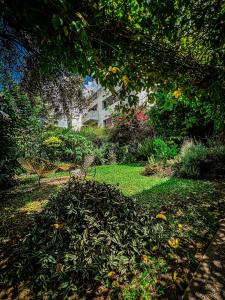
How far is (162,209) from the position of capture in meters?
4.08

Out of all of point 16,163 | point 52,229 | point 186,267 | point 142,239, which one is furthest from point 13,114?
point 186,267

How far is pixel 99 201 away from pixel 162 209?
1.79 meters

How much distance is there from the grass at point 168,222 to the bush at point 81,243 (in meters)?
0.23

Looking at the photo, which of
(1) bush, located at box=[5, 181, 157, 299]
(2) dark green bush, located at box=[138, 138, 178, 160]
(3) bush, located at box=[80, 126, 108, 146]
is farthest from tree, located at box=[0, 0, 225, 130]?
(3) bush, located at box=[80, 126, 108, 146]

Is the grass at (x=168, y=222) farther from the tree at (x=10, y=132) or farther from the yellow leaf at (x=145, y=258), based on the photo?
the tree at (x=10, y=132)

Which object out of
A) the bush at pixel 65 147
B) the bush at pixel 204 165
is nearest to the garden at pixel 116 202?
the bush at pixel 204 165

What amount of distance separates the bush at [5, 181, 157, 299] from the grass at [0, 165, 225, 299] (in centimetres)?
23

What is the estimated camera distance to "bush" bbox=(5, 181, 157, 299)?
7.16ft

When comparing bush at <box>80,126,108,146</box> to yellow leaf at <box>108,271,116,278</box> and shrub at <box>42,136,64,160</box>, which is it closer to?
shrub at <box>42,136,64,160</box>

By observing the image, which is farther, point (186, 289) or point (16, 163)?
point (16, 163)

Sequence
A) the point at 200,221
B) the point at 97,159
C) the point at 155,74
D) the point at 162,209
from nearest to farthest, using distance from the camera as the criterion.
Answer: the point at 155,74 < the point at 200,221 < the point at 162,209 < the point at 97,159

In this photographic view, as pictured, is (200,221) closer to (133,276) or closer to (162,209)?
(162,209)

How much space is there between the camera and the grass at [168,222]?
7.23ft

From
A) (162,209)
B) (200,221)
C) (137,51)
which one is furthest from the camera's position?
(162,209)
